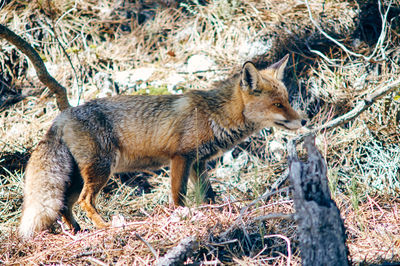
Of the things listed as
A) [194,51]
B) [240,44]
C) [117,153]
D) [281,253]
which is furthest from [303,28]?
[281,253]

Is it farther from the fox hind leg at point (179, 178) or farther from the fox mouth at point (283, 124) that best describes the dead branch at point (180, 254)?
the fox mouth at point (283, 124)

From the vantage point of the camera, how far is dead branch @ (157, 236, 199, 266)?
7.77 ft

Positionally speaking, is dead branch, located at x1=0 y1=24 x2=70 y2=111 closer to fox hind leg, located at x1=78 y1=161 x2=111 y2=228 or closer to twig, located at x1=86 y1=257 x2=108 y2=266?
fox hind leg, located at x1=78 y1=161 x2=111 y2=228

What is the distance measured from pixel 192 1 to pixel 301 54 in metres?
2.74

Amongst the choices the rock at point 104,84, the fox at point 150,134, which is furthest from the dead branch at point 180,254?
the rock at point 104,84

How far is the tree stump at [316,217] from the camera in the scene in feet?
6.81

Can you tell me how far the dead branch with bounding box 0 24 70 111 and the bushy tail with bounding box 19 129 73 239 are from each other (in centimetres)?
112

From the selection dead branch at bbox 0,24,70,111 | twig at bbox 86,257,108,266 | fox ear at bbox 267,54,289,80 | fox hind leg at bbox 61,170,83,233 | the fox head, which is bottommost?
fox hind leg at bbox 61,170,83,233

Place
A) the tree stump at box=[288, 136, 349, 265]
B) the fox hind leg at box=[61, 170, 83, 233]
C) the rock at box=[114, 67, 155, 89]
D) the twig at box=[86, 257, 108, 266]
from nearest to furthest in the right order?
the tree stump at box=[288, 136, 349, 265]
the twig at box=[86, 257, 108, 266]
the fox hind leg at box=[61, 170, 83, 233]
the rock at box=[114, 67, 155, 89]

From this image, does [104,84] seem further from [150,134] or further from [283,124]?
[283,124]

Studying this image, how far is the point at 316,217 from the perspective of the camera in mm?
2074

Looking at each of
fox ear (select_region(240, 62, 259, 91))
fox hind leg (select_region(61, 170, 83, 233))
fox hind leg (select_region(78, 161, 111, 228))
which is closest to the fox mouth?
fox ear (select_region(240, 62, 259, 91))

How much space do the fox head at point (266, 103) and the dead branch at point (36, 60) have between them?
8.64 feet

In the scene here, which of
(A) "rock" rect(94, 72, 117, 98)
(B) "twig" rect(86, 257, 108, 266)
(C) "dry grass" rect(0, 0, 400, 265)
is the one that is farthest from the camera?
(A) "rock" rect(94, 72, 117, 98)
